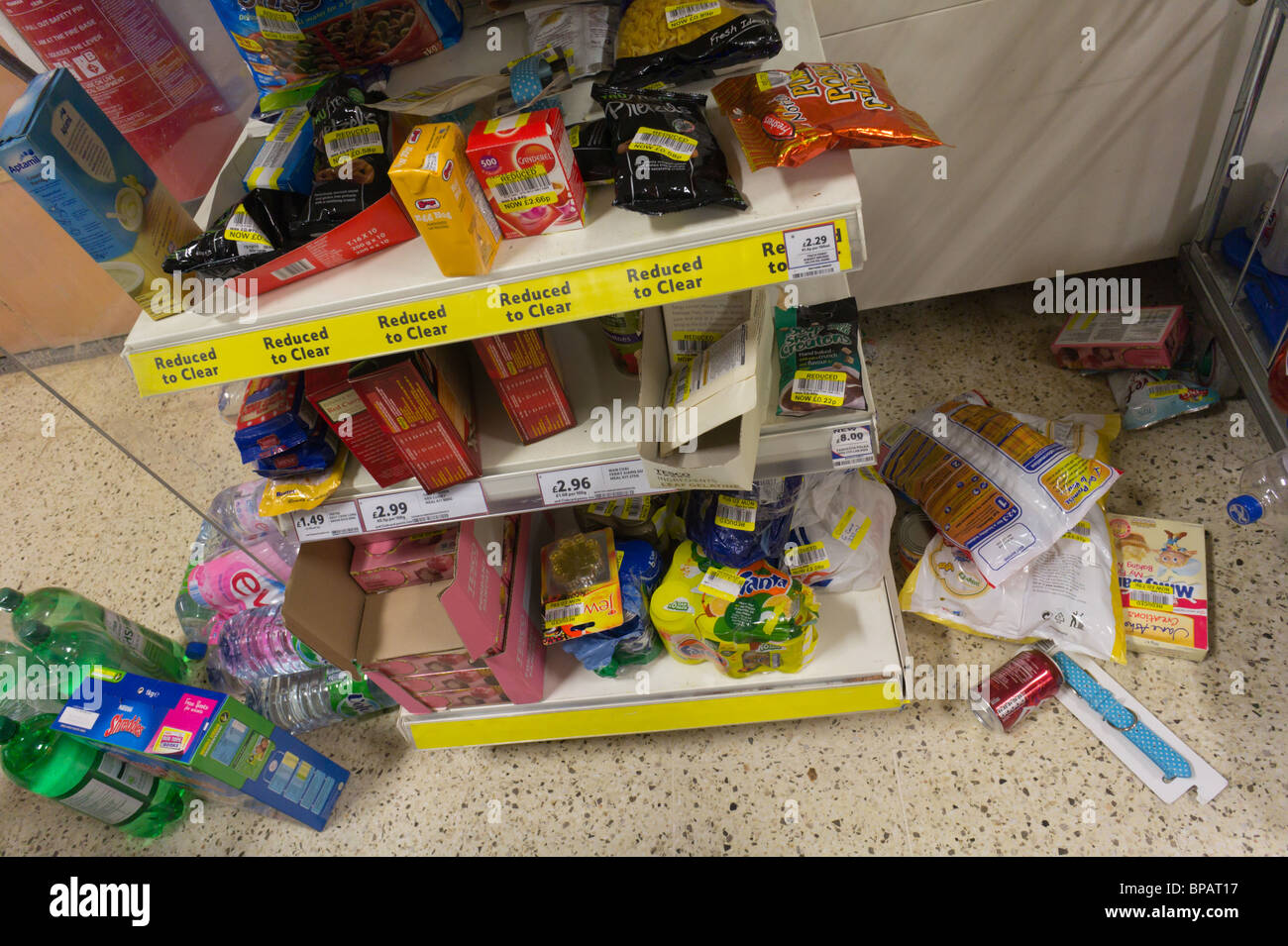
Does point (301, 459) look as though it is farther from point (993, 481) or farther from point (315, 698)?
point (993, 481)

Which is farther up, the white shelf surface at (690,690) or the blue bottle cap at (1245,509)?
the white shelf surface at (690,690)

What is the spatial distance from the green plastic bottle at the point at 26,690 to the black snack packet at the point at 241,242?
136 cm

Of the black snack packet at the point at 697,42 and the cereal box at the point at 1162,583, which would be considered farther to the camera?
the cereal box at the point at 1162,583

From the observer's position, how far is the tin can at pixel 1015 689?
6.02 feet

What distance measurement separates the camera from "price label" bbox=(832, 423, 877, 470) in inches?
54.1

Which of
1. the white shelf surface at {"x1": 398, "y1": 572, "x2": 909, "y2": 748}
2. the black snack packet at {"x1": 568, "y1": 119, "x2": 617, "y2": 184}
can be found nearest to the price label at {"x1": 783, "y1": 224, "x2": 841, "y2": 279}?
the black snack packet at {"x1": 568, "y1": 119, "x2": 617, "y2": 184}

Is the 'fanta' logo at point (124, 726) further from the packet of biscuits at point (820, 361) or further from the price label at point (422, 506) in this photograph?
the packet of biscuits at point (820, 361)

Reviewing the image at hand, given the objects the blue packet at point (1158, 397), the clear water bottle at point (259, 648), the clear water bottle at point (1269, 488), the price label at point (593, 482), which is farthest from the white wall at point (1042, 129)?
the clear water bottle at point (259, 648)

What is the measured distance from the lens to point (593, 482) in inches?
56.5

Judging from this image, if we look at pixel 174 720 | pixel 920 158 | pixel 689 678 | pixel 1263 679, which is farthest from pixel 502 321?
pixel 1263 679

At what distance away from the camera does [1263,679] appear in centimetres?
182

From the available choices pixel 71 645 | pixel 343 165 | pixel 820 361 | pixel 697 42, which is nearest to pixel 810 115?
pixel 697 42

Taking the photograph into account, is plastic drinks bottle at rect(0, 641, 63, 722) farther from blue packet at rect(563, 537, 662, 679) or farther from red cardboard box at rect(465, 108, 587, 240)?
red cardboard box at rect(465, 108, 587, 240)

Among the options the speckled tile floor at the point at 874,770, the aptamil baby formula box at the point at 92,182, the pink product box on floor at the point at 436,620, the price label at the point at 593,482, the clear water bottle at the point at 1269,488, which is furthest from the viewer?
the clear water bottle at the point at 1269,488
